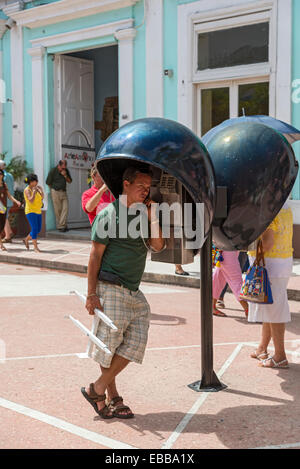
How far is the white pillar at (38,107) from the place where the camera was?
605 inches

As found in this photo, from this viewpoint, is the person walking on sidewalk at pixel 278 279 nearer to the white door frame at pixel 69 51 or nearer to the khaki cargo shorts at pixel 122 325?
the khaki cargo shorts at pixel 122 325

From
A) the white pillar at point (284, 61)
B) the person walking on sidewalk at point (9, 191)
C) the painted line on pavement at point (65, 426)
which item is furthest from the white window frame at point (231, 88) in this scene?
the painted line on pavement at point (65, 426)

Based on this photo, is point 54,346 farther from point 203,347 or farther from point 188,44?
point 188,44

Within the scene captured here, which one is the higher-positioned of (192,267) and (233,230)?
(233,230)

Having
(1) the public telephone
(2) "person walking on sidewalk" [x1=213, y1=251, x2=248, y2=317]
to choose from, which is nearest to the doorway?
(2) "person walking on sidewalk" [x1=213, y1=251, x2=248, y2=317]

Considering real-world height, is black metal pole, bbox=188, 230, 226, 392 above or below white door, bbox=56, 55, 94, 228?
below

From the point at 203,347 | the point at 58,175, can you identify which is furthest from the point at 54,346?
the point at 58,175

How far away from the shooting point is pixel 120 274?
394cm

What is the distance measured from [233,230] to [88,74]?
13.0 m

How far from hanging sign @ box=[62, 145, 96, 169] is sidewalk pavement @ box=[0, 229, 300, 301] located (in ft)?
5.78

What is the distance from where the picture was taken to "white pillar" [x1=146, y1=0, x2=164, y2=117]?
42.7 feet

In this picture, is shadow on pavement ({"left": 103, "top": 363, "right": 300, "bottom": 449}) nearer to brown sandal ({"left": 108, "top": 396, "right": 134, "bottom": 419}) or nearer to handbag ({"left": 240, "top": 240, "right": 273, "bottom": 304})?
brown sandal ({"left": 108, "top": 396, "right": 134, "bottom": 419})

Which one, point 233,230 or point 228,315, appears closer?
point 233,230

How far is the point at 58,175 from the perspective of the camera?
15.0 metres
